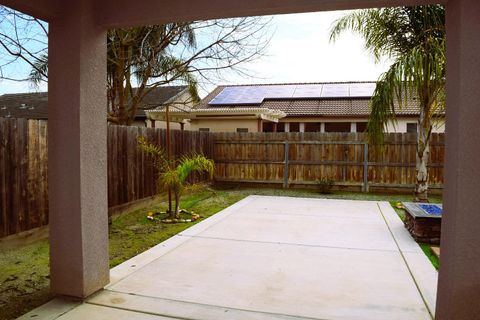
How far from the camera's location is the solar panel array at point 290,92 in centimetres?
1817

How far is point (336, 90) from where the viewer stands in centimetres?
1944

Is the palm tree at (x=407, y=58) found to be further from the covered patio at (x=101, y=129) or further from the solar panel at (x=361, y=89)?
the solar panel at (x=361, y=89)

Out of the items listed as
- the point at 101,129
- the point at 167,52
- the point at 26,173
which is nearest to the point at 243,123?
the point at 167,52

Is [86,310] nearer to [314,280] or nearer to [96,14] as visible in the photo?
[314,280]

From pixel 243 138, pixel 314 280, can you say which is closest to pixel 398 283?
pixel 314 280

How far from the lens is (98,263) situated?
3.61 metres

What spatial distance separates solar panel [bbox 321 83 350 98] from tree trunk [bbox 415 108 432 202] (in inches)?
416

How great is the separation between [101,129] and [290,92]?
1713 cm

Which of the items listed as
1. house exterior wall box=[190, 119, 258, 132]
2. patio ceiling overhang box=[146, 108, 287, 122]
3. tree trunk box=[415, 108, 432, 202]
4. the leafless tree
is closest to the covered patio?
the leafless tree

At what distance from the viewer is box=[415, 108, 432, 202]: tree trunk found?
7.73m

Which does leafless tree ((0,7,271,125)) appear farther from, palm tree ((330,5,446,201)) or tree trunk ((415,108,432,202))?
tree trunk ((415,108,432,202))

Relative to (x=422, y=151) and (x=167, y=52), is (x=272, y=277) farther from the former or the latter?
(x=167, y=52)

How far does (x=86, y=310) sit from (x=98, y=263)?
498 mm

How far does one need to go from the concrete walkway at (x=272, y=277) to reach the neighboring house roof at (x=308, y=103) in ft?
35.5
